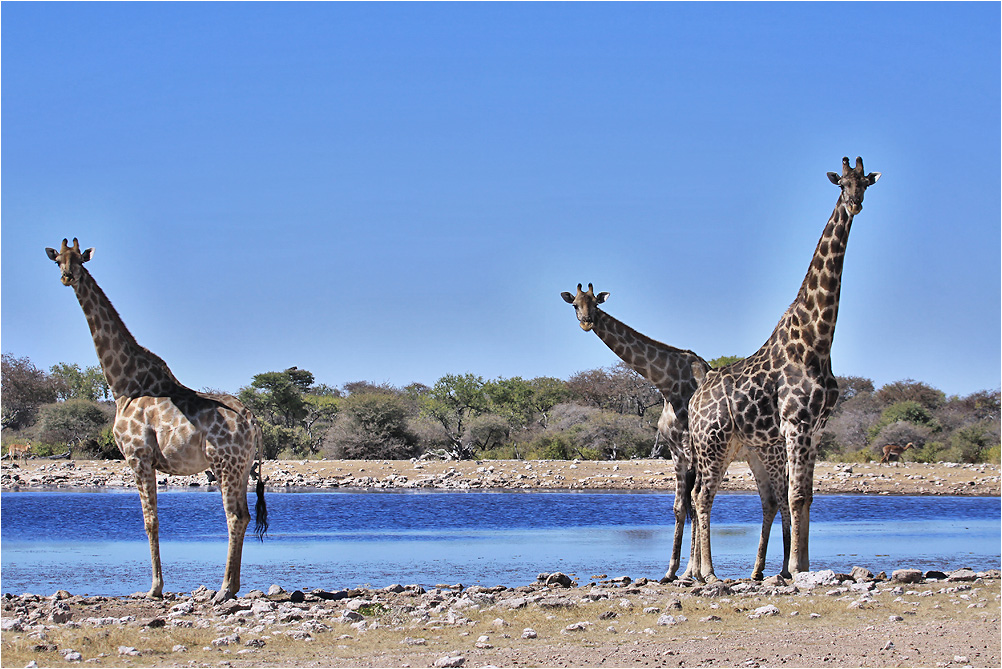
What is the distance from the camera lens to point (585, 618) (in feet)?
32.9

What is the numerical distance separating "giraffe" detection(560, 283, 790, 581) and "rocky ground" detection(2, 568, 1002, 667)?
1.02m

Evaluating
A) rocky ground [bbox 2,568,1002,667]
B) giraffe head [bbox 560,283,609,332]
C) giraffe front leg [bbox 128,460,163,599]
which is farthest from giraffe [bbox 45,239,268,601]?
giraffe head [bbox 560,283,609,332]

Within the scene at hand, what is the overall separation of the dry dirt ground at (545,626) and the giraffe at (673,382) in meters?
0.99

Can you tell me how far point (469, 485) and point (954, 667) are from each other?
86.9 feet

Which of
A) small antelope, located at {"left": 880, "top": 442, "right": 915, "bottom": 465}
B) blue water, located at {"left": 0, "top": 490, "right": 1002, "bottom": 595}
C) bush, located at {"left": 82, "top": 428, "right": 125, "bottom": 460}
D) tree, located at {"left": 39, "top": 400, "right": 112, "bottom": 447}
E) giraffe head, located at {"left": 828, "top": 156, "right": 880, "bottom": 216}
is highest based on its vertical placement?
giraffe head, located at {"left": 828, "top": 156, "right": 880, "bottom": 216}

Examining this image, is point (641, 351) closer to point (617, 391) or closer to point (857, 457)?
point (857, 457)

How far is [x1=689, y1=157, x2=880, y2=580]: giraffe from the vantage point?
1154cm

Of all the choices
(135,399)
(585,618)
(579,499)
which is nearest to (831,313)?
(585,618)

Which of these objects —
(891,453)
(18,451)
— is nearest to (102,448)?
(18,451)

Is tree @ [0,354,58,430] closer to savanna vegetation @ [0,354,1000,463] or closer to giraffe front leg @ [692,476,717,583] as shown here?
savanna vegetation @ [0,354,1000,463]

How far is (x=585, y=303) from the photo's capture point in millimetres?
14039

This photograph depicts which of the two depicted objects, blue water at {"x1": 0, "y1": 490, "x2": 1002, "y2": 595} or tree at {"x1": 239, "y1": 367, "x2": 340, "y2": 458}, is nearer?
blue water at {"x1": 0, "y1": 490, "x2": 1002, "y2": 595}

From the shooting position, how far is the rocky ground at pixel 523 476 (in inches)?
1268

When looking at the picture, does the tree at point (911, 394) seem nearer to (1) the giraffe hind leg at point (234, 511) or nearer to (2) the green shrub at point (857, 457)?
(2) the green shrub at point (857, 457)
